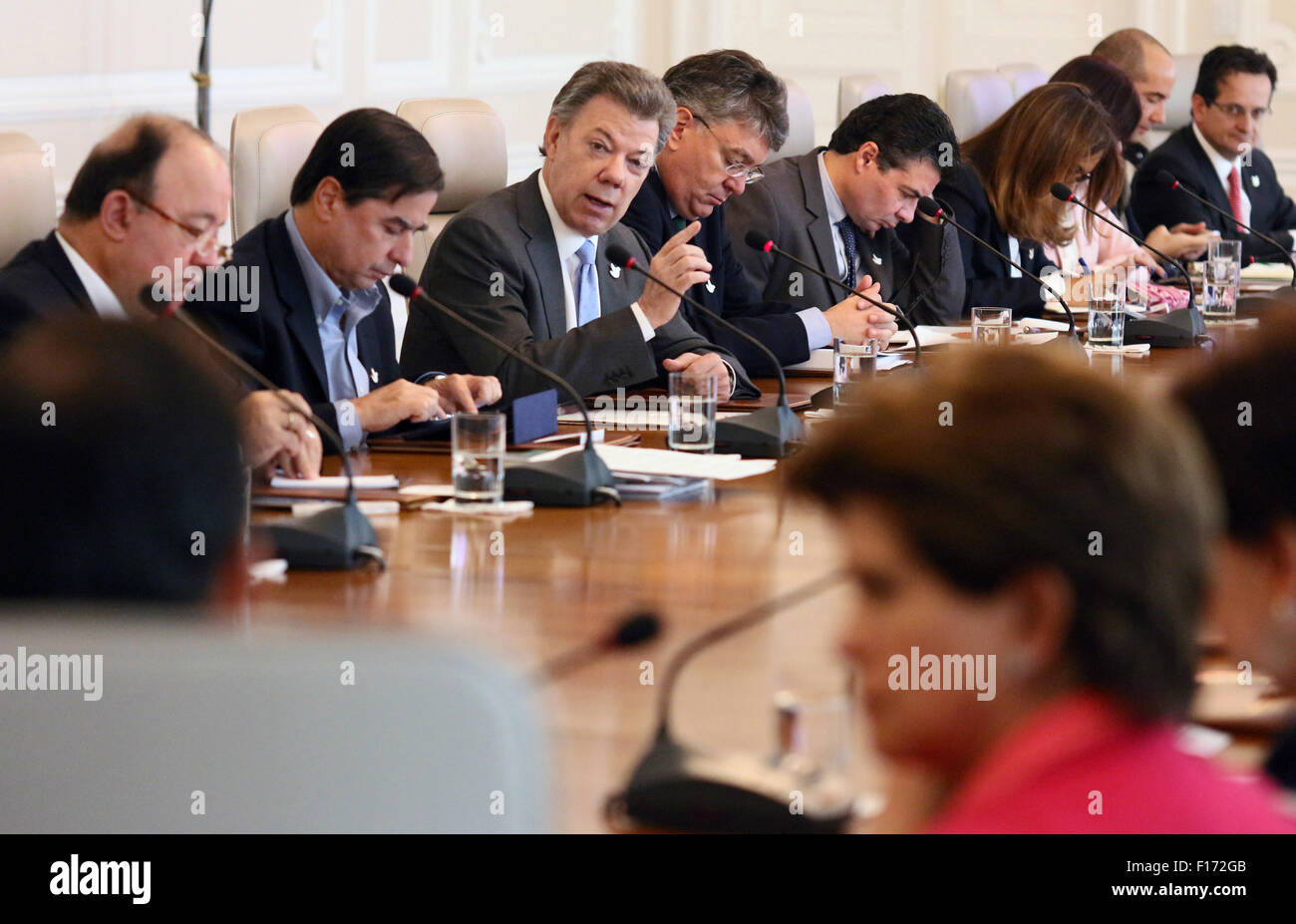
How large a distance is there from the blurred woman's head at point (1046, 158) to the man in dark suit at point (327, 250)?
7.76ft

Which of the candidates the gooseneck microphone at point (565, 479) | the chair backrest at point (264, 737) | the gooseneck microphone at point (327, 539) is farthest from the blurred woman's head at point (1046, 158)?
the chair backrest at point (264, 737)

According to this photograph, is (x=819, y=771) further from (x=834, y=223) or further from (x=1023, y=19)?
(x=1023, y=19)

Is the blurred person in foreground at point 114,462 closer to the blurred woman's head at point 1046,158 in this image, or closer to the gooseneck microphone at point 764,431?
the gooseneck microphone at point 764,431

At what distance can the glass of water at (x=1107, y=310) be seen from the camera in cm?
405

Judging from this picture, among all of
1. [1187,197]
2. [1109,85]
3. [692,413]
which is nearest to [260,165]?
[692,413]

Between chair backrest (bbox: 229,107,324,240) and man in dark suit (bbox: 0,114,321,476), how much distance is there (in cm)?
77

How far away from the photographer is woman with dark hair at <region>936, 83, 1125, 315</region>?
482 cm

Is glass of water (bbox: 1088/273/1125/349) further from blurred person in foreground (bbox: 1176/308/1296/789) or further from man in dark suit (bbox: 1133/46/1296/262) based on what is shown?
blurred person in foreground (bbox: 1176/308/1296/789)

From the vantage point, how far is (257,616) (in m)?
1.76

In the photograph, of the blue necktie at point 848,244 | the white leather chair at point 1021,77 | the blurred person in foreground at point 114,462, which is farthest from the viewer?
the white leather chair at point 1021,77

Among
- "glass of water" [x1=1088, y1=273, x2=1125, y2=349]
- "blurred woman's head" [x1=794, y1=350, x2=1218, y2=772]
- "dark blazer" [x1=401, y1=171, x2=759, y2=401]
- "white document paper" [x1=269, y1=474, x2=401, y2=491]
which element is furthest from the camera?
"glass of water" [x1=1088, y1=273, x2=1125, y2=349]

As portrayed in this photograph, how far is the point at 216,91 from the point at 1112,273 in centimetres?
253

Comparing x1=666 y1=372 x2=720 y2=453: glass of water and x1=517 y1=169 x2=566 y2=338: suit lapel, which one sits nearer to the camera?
x1=666 y1=372 x2=720 y2=453: glass of water

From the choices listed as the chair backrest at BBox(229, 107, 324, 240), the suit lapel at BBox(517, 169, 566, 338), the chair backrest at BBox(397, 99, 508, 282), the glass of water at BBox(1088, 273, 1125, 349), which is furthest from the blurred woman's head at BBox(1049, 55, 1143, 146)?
the chair backrest at BBox(229, 107, 324, 240)
